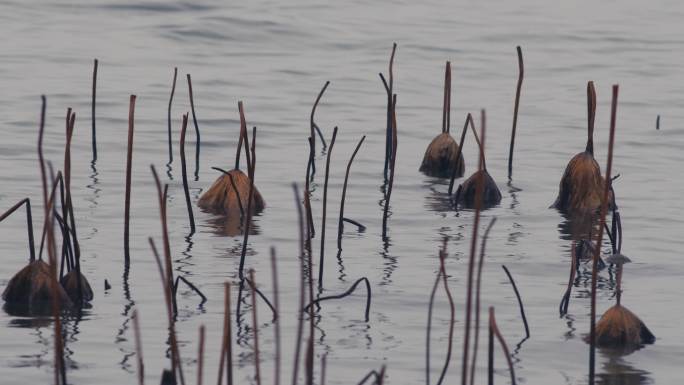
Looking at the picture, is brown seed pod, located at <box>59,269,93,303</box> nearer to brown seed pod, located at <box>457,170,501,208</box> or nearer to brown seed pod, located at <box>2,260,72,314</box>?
brown seed pod, located at <box>2,260,72,314</box>

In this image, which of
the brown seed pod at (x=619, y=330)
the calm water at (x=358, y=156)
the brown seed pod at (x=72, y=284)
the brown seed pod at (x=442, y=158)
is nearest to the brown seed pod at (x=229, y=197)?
the calm water at (x=358, y=156)

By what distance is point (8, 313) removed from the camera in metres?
5.84

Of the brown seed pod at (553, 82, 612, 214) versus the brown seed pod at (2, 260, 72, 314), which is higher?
the brown seed pod at (553, 82, 612, 214)

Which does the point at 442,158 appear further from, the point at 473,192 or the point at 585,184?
the point at 585,184

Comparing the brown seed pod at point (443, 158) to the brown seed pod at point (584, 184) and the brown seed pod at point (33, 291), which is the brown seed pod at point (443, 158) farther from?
the brown seed pod at point (33, 291)

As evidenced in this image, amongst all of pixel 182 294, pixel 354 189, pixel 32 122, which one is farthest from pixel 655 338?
pixel 32 122

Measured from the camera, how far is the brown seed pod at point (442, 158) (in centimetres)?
962

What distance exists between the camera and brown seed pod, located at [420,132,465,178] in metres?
9.62

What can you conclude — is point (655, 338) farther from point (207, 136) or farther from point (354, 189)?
point (207, 136)

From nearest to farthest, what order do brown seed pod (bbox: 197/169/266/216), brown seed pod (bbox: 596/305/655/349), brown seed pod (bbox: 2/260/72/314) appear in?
1. brown seed pod (bbox: 596/305/655/349)
2. brown seed pod (bbox: 2/260/72/314)
3. brown seed pod (bbox: 197/169/266/216)

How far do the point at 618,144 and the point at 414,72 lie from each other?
13.8 ft

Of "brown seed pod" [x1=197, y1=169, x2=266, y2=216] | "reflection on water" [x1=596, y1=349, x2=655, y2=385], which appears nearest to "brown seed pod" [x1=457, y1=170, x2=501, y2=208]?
"brown seed pod" [x1=197, y1=169, x2=266, y2=216]

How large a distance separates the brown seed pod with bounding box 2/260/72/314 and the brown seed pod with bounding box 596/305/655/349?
6.72ft

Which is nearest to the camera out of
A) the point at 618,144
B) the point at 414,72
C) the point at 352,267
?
the point at 352,267
